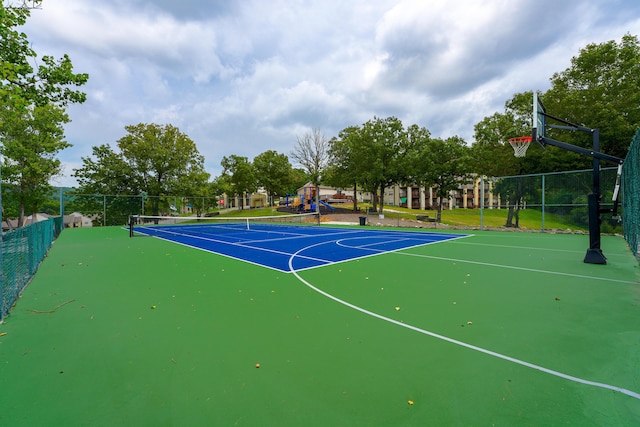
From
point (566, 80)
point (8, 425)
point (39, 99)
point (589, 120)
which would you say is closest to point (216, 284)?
point (8, 425)

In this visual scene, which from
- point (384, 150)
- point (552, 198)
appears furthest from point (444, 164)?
point (552, 198)

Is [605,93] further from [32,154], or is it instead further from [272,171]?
[32,154]

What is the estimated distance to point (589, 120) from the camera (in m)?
22.2

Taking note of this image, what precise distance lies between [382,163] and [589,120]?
1795 cm

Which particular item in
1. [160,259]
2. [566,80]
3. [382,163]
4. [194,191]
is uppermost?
[566,80]

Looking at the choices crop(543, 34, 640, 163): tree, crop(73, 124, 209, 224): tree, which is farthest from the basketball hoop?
crop(73, 124, 209, 224): tree

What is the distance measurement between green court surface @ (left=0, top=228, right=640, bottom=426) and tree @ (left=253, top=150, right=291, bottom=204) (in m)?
45.7

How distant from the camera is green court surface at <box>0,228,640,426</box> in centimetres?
245

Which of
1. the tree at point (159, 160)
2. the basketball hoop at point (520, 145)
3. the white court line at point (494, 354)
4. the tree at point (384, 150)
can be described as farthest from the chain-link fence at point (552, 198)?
the tree at point (159, 160)

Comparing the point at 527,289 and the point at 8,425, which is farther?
the point at 527,289

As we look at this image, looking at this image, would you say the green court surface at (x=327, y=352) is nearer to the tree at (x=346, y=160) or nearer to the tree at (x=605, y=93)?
the tree at (x=605, y=93)

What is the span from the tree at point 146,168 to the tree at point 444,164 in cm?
2656

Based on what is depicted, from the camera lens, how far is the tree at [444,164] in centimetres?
2875

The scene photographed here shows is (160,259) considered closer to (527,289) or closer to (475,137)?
(527,289)
